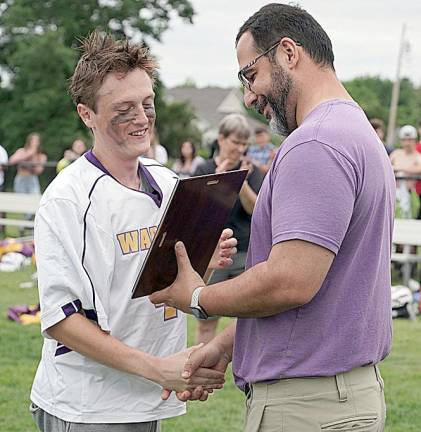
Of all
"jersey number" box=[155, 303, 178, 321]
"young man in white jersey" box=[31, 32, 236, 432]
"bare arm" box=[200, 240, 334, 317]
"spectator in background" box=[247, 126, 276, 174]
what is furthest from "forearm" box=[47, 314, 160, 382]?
"spectator in background" box=[247, 126, 276, 174]

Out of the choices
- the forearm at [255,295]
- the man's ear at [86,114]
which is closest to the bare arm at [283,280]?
the forearm at [255,295]

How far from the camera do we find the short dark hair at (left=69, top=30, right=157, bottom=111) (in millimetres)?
3178

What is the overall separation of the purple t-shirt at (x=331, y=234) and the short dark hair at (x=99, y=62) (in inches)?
28.5

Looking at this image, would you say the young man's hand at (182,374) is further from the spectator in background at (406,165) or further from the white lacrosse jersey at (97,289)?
the spectator in background at (406,165)

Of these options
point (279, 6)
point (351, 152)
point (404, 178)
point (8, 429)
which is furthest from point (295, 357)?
point (404, 178)

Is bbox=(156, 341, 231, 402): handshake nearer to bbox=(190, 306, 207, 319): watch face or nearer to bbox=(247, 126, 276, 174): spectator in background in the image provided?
bbox=(190, 306, 207, 319): watch face

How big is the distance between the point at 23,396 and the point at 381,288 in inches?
183

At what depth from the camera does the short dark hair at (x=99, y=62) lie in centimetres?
318

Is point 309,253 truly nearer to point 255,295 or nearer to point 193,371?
point 255,295

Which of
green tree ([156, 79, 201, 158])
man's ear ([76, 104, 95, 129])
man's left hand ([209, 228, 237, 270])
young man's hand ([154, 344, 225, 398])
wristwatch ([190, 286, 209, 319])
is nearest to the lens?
wristwatch ([190, 286, 209, 319])

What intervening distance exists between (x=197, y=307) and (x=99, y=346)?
36 centimetres

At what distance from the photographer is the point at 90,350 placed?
10.0 feet

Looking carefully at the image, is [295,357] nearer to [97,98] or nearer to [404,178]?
[97,98]

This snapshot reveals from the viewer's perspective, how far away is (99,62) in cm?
318
